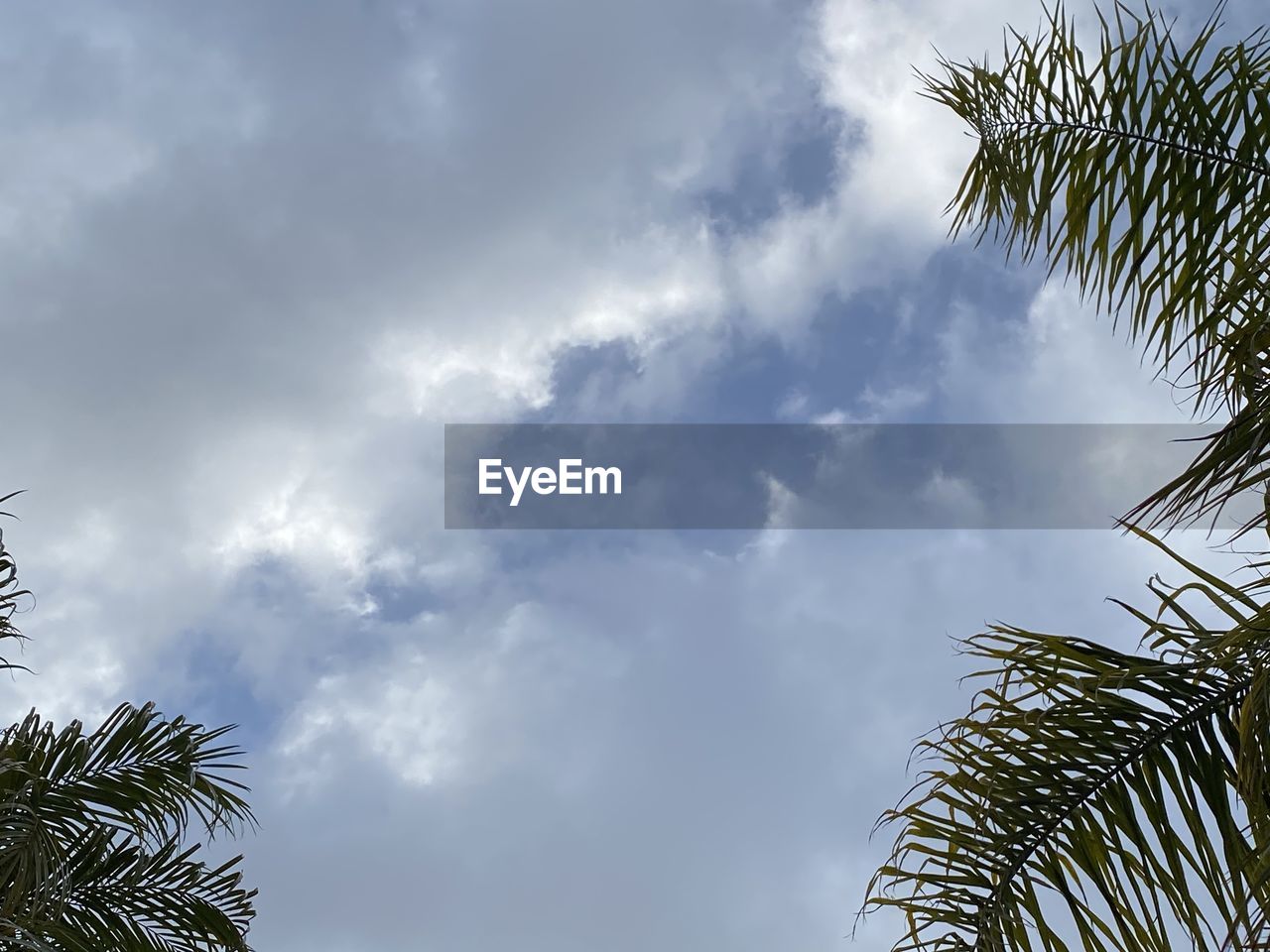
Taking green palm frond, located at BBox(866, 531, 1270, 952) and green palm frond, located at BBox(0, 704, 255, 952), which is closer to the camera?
green palm frond, located at BBox(866, 531, 1270, 952)

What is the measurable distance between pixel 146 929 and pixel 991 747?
443 centimetres

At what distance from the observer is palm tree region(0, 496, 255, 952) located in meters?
5.38

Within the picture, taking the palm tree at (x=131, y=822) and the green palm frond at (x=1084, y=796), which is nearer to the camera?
the green palm frond at (x=1084, y=796)

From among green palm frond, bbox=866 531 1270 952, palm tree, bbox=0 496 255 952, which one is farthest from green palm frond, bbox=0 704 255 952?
green palm frond, bbox=866 531 1270 952

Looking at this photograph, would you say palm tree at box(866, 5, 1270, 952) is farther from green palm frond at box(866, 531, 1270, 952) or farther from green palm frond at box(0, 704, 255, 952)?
green palm frond at box(0, 704, 255, 952)

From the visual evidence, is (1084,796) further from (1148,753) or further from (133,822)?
(133,822)

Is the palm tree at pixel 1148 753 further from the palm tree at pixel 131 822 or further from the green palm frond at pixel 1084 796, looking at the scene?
the palm tree at pixel 131 822

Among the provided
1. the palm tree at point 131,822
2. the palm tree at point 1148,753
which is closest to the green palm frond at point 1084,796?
the palm tree at point 1148,753

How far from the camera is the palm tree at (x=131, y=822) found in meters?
5.38

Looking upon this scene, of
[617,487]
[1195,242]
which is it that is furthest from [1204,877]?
[617,487]

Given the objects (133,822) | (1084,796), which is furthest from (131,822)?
(1084,796)

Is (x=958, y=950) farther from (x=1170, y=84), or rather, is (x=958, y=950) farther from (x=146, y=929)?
(x=146, y=929)

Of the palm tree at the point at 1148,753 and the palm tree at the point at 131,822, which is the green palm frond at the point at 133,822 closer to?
the palm tree at the point at 131,822

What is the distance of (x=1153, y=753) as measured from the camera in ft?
10.6
